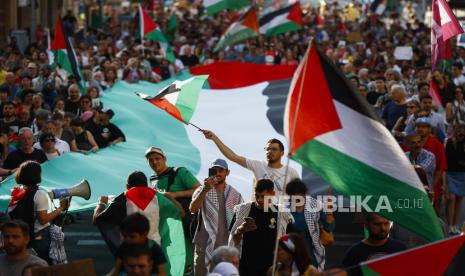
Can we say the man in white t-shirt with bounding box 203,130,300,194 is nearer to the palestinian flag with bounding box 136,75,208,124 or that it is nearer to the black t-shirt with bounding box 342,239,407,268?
the palestinian flag with bounding box 136,75,208,124

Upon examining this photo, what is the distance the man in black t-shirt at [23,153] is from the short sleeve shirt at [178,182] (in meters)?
2.55

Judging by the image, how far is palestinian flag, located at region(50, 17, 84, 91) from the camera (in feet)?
72.0

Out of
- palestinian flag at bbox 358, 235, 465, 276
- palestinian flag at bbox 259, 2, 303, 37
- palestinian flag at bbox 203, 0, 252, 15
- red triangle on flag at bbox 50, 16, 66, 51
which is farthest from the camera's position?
palestinian flag at bbox 259, 2, 303, 37

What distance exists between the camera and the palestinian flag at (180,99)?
12.6 metres

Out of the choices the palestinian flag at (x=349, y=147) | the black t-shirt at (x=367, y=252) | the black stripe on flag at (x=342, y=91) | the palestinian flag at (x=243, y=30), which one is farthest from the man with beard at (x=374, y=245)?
the palestinian flag at (x=243, y=30)

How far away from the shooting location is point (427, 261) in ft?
24.7

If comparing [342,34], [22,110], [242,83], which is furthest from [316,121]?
[342,34]

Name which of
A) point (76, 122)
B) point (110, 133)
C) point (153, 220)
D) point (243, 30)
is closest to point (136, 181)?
→ point (153, 220)

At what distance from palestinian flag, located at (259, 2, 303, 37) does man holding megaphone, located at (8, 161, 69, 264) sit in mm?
21271

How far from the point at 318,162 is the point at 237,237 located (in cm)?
183

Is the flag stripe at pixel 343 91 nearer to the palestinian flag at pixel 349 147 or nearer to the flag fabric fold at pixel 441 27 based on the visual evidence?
the palestinian flag at pixel 349 147

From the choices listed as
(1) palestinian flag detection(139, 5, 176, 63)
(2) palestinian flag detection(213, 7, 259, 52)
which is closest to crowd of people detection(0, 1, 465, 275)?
(1) palestinian flag detection(139, 5, 176, 63)

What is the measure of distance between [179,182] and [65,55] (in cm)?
1156

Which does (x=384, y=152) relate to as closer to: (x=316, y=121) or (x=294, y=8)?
(x=316, y=121)
